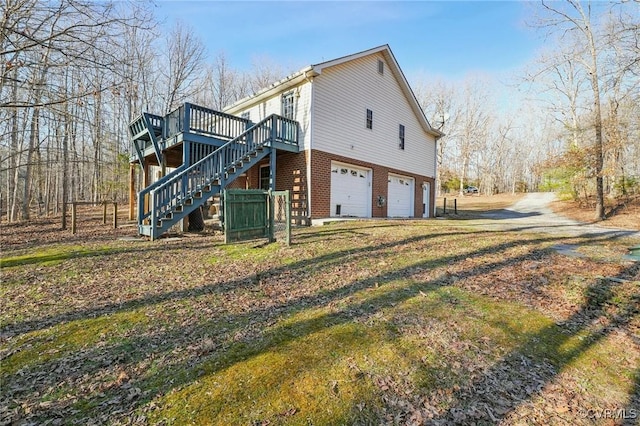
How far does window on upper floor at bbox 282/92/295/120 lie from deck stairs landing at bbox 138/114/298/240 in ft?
3.75

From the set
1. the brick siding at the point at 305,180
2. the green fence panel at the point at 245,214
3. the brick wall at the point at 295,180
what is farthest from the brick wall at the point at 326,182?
the green fence panel at the point at 245,214

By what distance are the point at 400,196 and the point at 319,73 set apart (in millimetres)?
8305

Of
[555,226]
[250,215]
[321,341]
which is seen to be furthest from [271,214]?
[555,226]

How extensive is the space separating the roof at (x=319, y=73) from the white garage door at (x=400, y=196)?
4080 millimetres

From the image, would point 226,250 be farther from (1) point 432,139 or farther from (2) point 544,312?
(1) point 432,139

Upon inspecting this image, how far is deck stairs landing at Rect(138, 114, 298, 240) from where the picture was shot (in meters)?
8.34

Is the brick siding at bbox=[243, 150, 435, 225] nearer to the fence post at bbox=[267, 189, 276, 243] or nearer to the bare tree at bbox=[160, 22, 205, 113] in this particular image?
the fence post at bbox=[267, 189, 276, 243]

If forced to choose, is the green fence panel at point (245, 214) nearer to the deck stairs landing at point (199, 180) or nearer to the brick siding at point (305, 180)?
the deck stairs landing at point (199, 180)

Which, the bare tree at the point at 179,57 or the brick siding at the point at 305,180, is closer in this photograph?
the brick siding at the point at 305,180

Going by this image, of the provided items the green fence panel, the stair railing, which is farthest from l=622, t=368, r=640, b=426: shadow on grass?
the stair railing

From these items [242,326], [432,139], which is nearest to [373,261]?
[242,326]

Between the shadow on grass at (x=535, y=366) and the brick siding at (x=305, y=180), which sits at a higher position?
the brick siding at (x=305, y=180)

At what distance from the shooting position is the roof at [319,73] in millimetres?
11547

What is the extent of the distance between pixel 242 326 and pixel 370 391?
1740 mm
